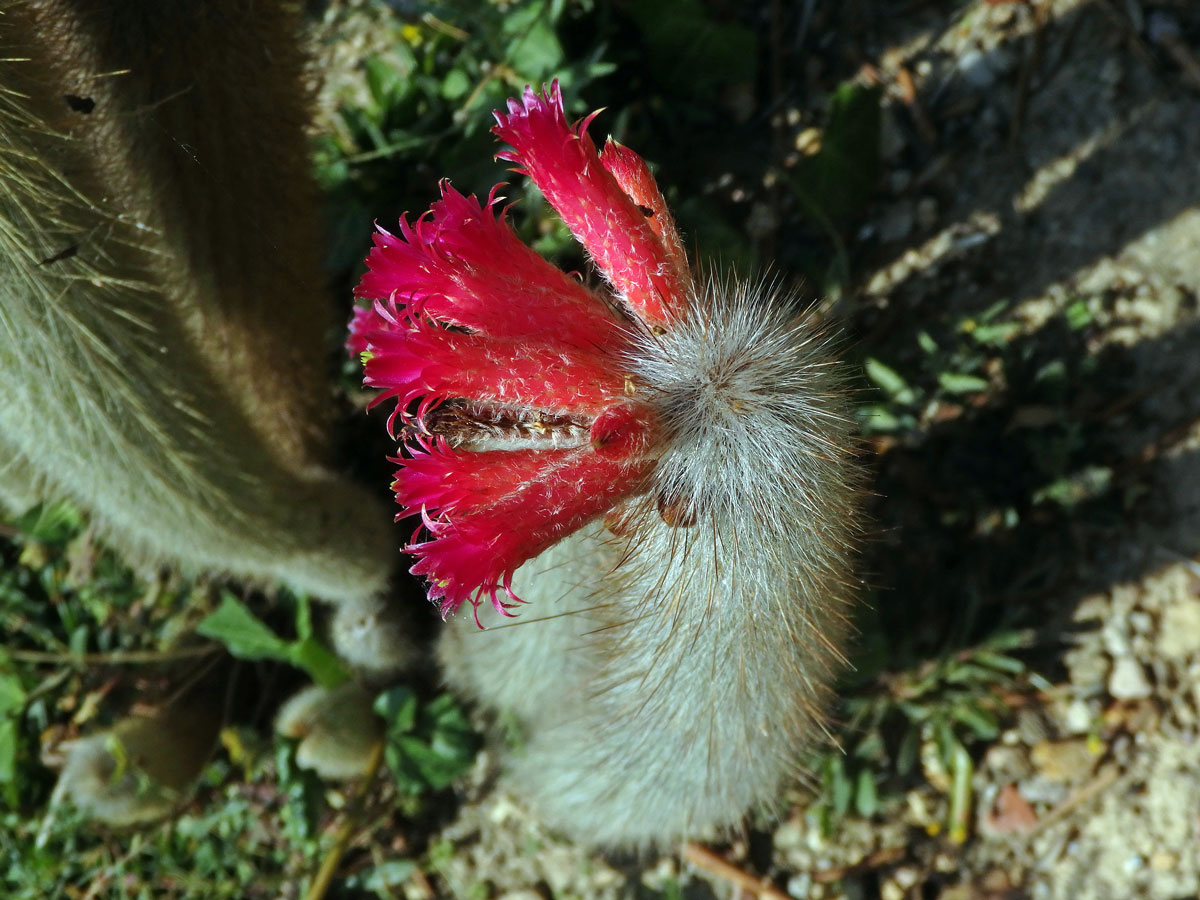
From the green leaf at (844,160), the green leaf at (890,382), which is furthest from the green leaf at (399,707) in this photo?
the green leaf at (844,160)

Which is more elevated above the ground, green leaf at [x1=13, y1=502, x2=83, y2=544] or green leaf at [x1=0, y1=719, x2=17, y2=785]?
green leaf at [x1=13, y1=502, x2=83, y2=544]

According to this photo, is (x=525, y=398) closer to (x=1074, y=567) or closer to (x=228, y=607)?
(x=228, y=607)

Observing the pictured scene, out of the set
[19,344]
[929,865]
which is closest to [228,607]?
[19,344]

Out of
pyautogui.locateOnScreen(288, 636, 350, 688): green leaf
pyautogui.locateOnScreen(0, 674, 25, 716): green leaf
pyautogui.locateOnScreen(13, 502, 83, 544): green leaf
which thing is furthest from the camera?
pyautogui.locateOnScreen(0, 674, 25, 716): green leaf

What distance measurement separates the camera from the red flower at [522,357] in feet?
3.05

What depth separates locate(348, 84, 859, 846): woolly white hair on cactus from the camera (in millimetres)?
938

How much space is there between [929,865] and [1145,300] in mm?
1235

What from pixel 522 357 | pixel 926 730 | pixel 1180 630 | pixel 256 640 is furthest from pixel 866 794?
pixel 522 357

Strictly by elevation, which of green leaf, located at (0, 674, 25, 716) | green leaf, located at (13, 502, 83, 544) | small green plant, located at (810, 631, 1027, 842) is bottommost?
small green plant, located at (810, 631, 1027, 842)

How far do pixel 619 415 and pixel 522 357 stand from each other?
109 mm

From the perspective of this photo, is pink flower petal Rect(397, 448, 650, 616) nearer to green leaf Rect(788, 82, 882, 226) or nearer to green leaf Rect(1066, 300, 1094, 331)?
green leaf Rect(788, 82, 882, 226)

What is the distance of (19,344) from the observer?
122 centimetres

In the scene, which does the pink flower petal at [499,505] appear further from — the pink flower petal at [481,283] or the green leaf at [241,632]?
the green leaf at [241,632]

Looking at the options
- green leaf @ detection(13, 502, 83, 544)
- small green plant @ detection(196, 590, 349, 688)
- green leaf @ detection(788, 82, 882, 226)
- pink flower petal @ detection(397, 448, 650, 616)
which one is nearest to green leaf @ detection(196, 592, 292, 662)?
small green plant @ detection(196, 590, 349, 688)
